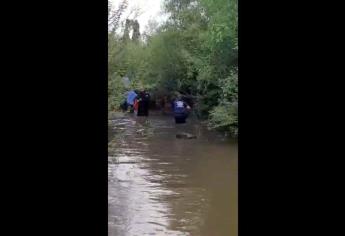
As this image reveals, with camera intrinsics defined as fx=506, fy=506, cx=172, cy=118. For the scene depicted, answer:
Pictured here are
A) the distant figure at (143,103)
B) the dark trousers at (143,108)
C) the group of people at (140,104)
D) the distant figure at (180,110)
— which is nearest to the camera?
the distant figure at (180,110)

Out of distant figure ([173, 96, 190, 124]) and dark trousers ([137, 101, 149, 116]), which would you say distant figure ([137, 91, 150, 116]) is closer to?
dark trousers ([137, 101, 149, 116])

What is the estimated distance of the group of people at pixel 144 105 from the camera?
2367cm

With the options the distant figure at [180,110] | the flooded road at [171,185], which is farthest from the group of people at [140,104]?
the flooded road at [171,185]

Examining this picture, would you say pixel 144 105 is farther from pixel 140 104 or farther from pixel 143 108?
pixel 140 104

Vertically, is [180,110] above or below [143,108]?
below

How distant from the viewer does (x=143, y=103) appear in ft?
94.4

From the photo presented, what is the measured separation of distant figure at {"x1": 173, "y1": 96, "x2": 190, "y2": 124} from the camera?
23422 mm

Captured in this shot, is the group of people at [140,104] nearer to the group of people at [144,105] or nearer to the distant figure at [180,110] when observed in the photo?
the group of people at [144,105]

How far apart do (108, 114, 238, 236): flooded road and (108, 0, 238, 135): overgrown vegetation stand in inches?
67.6

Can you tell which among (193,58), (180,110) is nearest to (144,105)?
(180,110)

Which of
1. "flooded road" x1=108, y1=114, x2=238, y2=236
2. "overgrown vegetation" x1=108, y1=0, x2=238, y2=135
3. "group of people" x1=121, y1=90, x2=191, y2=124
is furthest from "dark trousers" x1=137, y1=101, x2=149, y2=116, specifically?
"flooded road" x1=108, y1=114, x2=238, y2=236

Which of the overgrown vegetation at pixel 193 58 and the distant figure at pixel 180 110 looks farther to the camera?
the distant figure at pixel 180 110

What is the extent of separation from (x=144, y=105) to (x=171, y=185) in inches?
707
